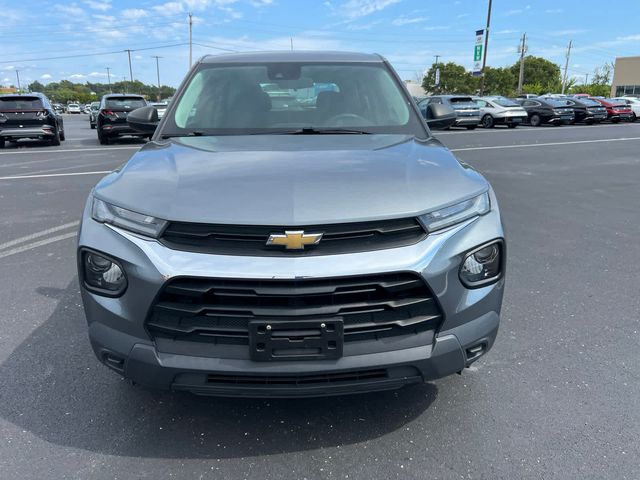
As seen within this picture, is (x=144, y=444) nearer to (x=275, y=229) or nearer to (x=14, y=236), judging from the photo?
(x=275, y=229)

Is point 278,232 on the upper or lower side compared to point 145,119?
lower

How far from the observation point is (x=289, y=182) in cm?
214

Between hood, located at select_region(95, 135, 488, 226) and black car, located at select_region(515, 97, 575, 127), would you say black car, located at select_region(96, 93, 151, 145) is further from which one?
black car, located at select_region(515, 97, 575, 127)

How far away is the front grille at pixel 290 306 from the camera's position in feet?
6.21

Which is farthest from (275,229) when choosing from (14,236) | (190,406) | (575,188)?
(575,188)

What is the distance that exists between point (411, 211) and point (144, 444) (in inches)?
61.3

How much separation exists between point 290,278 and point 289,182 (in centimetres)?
48

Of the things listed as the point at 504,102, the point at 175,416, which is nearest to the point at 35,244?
the point at 175,416

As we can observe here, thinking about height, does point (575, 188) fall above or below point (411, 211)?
below

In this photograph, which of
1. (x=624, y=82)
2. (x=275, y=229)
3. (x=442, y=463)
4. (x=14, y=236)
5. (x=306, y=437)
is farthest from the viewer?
(x=624, y=82)

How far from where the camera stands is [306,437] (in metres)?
2.31

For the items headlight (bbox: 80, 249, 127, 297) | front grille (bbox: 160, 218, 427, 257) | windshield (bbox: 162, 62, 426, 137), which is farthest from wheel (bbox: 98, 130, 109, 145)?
front grille (bbox: 160, 218, 427, 257)

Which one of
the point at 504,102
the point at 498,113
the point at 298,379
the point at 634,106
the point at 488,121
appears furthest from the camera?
the point at 634,106

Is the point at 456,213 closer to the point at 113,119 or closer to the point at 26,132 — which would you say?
the point at 26,132
